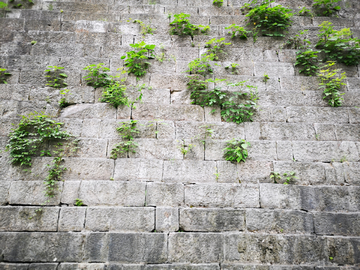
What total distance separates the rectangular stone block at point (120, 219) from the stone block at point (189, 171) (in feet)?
2.07

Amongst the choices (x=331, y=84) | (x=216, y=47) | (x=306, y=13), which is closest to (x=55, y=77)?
(x=216, y=47)

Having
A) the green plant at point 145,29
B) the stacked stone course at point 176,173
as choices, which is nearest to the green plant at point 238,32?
the stacked stone course at point 176,173

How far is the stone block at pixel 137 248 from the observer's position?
3307 mm

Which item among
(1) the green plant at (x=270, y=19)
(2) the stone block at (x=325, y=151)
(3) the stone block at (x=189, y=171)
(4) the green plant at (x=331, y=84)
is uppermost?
(1) the green plant at (x=270, y=19)

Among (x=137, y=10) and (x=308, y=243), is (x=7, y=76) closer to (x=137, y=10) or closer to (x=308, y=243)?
(x=137, y=10)

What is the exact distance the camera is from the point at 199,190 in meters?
3.69

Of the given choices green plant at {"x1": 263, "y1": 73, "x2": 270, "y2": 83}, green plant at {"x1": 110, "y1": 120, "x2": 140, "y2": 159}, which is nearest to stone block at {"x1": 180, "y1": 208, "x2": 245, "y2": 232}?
green plant at {"x1": 110, "y1": 120, "x2": 140, "y2": 159}

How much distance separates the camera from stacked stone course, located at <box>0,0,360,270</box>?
11.0 ft

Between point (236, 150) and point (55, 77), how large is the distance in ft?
11.9

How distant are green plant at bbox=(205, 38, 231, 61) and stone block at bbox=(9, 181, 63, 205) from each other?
377 cm

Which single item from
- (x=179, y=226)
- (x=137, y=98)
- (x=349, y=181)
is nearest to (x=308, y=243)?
(x=349, y=181)

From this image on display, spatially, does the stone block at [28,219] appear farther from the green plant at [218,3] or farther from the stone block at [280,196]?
the green plant at [218,3]

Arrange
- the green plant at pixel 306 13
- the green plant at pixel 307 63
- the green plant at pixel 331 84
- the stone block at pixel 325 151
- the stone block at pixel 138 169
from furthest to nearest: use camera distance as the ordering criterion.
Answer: the green plant at pixel 306 13, the green plant at pixel 307 63, the green plant at pixel 331 84, the stone block at pixel 325 151, the stone block at pixel 138 169

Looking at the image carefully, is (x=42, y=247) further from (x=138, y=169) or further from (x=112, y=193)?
(x=138, y=169)
